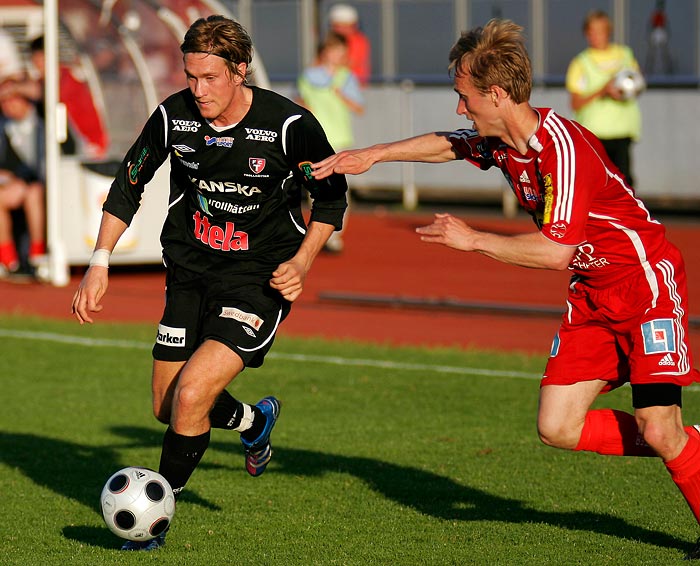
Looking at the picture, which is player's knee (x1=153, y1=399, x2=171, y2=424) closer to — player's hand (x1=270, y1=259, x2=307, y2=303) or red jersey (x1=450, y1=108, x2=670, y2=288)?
player's hand (x1=270, y1=259, x2=307, y2=303)

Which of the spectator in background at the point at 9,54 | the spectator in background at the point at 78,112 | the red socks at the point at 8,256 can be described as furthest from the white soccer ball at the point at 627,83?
the red socks at the point at 8,256

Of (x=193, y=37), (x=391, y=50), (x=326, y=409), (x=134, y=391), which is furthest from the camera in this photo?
(x=391, y=50)

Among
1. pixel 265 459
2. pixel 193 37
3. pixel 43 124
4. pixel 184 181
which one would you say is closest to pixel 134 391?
pixel 265 459

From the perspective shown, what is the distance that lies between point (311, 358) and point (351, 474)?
3.47 metres

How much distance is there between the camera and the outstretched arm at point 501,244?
502 cm

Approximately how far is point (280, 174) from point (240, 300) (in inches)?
23.2

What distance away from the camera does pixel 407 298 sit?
12727 mm

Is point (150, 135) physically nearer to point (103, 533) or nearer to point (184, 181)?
point (184, 181)

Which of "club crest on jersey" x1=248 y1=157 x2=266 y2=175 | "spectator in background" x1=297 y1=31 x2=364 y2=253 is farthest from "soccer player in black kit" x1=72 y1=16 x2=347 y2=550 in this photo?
"spectator in background" x1=297 y1=31 x2=364 y2=253

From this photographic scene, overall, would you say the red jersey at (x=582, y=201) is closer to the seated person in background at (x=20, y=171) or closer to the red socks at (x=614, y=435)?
the red socks at (x=614, y=435)

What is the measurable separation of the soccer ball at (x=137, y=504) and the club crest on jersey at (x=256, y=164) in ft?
4.56

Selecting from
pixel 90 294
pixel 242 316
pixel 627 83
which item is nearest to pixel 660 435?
pixel 242 316

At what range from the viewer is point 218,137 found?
19.5ft

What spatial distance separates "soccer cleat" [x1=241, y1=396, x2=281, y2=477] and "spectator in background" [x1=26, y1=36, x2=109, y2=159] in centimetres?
894
